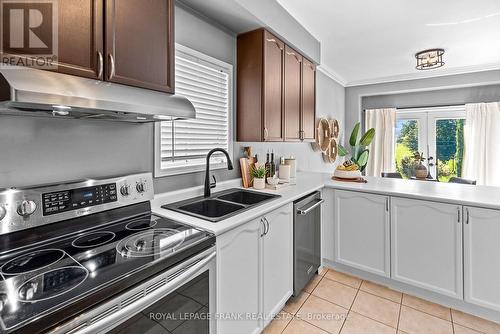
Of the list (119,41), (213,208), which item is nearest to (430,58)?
(213,208)

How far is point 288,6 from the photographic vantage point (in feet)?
7.53

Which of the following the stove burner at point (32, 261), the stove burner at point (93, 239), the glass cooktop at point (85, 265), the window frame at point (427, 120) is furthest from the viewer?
the window frame at point (427, 120)

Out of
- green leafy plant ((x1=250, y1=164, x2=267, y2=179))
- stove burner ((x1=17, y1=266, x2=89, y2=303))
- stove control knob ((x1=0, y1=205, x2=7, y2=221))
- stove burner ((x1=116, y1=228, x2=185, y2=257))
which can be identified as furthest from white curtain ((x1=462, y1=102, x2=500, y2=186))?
stove control knob ((x1=0, y1=205, x2=7, y2=221))

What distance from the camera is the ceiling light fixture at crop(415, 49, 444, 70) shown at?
3.25 metres

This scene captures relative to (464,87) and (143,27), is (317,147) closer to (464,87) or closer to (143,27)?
(464,87)

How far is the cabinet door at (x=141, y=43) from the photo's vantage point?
1095mm

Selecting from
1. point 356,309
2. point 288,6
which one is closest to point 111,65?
point 288,6

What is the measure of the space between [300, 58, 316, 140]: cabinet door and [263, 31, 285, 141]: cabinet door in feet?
1.62

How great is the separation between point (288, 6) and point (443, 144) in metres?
4.27

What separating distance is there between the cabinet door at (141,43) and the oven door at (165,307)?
0.87m

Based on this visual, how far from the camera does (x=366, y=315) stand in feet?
6.48

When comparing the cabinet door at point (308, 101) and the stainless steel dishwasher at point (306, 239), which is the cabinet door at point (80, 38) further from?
the cabinet door at point (308, 101)

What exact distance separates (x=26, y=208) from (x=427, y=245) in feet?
8.81

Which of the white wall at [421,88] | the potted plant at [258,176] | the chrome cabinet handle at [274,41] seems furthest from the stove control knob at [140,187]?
the white wall at [421,88]
